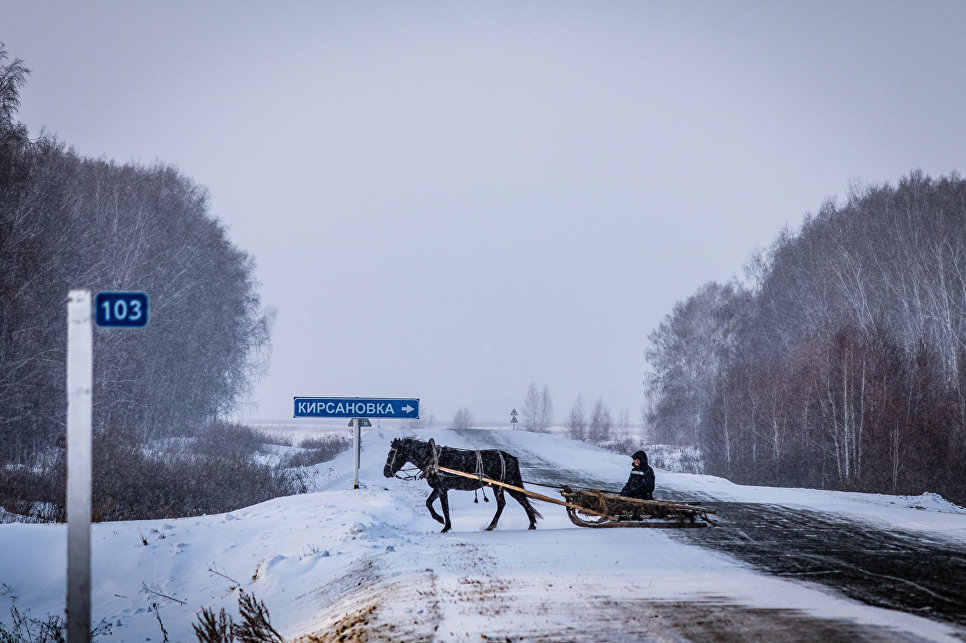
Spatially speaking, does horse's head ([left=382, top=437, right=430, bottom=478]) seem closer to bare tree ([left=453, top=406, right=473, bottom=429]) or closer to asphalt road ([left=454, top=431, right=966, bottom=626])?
asphalt road ([left=454, top=431, right=966, bottom=626])

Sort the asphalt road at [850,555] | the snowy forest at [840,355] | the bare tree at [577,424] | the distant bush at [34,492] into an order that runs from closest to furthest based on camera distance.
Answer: the asphalt road at [850,555]
the distant bush at [34,492]
the snowy forest at [840,355]
the bare tree at [577,424]

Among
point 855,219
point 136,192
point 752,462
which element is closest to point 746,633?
point 752,462

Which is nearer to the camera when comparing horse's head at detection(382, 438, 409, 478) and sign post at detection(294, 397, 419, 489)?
horse's head at detection(382, 438, 409, 478)

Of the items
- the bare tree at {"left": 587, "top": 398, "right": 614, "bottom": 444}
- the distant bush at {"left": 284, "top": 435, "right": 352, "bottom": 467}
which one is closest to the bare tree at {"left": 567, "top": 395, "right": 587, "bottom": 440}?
the bare tree at {"left": 587, "top": 398, "right": 614, "bottom": 444}

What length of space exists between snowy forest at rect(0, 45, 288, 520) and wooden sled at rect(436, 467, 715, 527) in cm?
1278

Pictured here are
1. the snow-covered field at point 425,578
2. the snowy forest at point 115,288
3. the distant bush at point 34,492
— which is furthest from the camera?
the snowy forest at point 115,288

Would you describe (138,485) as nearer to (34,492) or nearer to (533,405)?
(34,492)

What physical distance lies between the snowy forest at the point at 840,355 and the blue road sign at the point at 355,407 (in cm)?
1532

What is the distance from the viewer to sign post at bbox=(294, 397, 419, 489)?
47.5 ft

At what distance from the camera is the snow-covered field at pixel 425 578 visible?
6.04 meters

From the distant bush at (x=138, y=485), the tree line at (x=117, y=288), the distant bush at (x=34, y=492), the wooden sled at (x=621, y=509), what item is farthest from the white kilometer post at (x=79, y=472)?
the tree line at (x=117, y=288)

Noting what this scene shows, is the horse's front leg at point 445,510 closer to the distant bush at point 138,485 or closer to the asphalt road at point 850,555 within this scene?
the asphalt road at point 850,555

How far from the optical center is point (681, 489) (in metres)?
18.5

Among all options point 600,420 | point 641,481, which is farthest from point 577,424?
point 641,481
